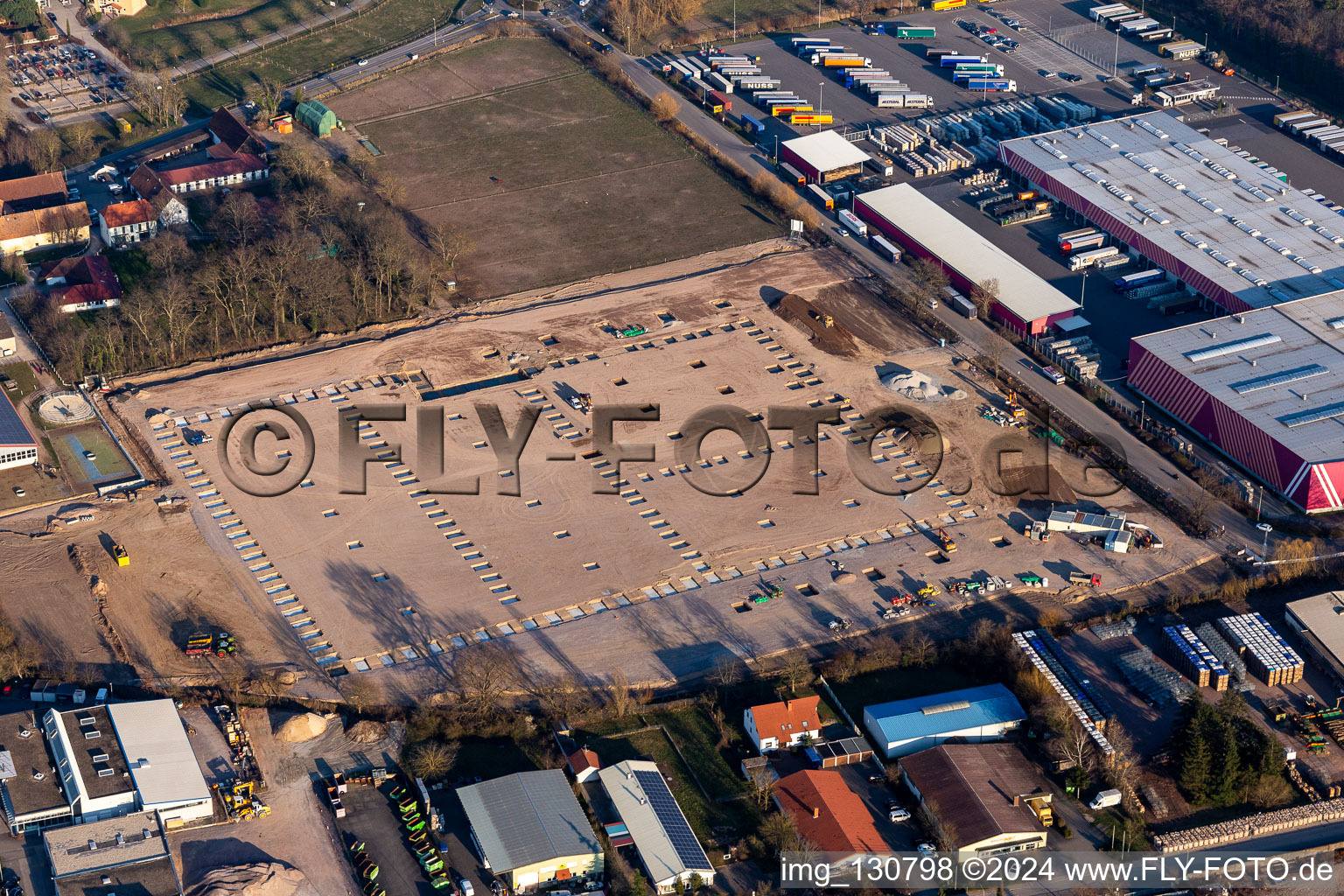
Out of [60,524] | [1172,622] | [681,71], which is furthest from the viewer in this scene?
[681,71]

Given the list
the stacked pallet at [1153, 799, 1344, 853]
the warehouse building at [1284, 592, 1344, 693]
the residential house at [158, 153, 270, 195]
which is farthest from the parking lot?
the stacked pallet at [1153, 799, 1344, 853]

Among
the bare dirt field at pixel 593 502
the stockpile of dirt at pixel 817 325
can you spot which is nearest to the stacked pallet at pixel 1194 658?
the bare dirt field at pixel 593 502

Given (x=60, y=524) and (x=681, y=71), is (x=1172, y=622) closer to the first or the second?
(x=60, y=524)

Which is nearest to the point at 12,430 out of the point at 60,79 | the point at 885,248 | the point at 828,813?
the point at 828,813

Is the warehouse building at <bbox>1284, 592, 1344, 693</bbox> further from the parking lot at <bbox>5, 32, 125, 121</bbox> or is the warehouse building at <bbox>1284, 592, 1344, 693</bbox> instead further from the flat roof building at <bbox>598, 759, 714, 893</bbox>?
the parking lot at <bbox>5, 32, 125, 121</bbox>

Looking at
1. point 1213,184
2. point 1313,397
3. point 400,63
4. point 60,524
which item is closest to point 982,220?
point 1213,184

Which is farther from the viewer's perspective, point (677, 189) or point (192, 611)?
point (677, 189)
